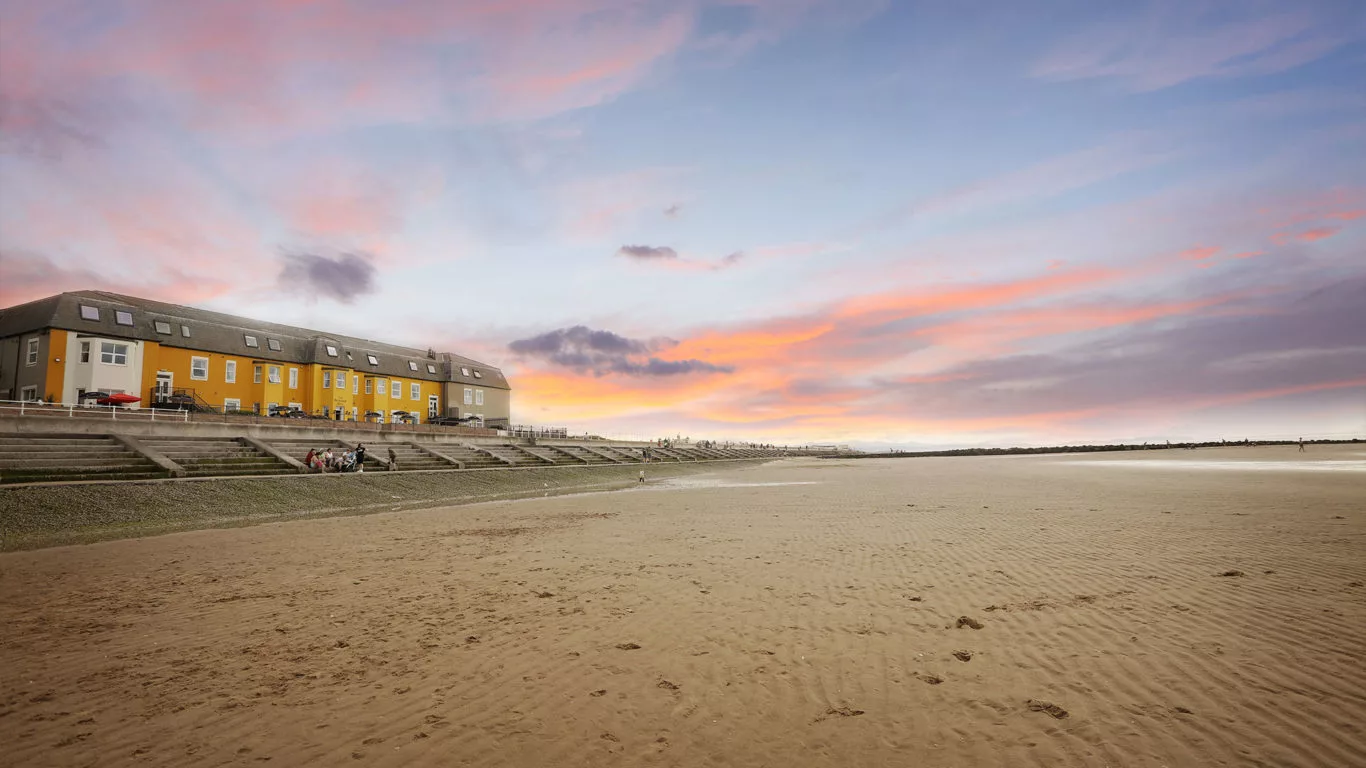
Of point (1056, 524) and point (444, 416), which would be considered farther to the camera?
point (444, 416)

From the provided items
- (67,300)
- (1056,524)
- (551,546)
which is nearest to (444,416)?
(67,300)

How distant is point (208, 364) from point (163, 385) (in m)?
4.23

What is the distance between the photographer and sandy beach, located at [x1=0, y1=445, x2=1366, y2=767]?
5551 mm

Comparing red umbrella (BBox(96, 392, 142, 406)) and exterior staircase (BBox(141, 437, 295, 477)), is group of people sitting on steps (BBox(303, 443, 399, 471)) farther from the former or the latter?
red umbrella (BBox(96, 392, 142, 406))

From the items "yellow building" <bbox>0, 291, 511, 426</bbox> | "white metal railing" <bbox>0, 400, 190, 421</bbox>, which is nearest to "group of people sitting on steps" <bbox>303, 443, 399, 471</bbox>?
"white metal railing" <bbox>0, 400, 190, 421</bbox>

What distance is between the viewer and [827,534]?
17922 mm

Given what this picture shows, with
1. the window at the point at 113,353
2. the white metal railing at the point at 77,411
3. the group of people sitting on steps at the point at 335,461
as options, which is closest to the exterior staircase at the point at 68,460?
the white metal railing at the point at 77,411

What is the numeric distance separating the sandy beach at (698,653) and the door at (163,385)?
40034 millimetres

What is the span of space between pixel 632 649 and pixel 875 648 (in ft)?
10.8

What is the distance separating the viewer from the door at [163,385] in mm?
47125

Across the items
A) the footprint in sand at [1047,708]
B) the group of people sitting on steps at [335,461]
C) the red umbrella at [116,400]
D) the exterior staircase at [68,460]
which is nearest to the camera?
the footprint in sand at [1047,708]

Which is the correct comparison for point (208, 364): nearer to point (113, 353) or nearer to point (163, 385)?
point (163, 385)

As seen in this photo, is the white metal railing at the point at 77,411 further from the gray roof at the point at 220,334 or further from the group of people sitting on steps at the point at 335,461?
the gray roof at the point at 220,334

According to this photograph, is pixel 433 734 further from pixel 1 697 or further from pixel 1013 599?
pixel 1013 599
